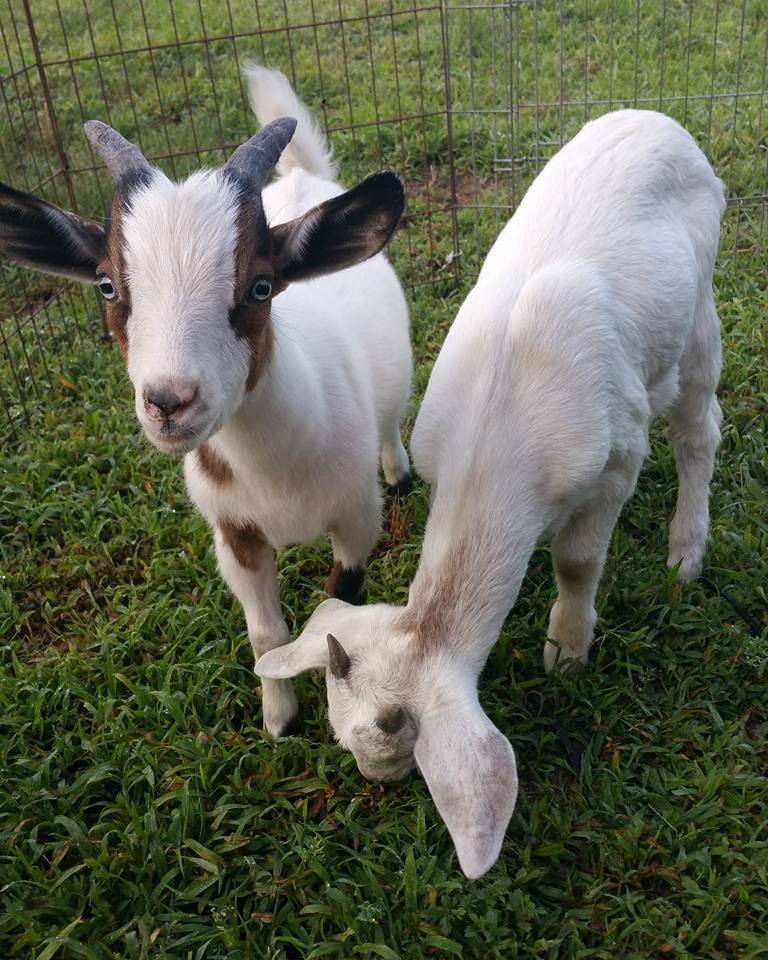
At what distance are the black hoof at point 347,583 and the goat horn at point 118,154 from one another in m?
1.54

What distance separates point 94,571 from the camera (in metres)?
4.03

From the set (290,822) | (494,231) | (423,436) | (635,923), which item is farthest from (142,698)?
(494,231)

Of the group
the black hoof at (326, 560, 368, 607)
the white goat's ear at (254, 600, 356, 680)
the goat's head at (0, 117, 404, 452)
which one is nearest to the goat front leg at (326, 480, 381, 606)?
the black hoof at (326, 560, 368, 607)

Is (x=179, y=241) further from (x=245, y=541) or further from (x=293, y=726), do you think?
(x=293, y=726)

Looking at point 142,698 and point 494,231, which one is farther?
point 494,231

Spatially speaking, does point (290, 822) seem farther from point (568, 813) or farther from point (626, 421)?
point (626, 421)

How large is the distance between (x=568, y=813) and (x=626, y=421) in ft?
4.07

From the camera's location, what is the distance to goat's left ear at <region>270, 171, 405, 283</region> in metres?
2.49

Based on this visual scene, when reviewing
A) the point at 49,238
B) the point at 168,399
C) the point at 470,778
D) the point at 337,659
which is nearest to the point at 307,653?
the point at 337,659

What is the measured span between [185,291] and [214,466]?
0.80 m

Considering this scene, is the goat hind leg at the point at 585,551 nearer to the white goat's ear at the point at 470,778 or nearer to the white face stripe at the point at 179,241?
the white goat's ear at the point at 470,778

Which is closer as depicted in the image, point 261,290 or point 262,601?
point 261,290

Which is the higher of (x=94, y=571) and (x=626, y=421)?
(x=626, y=421)

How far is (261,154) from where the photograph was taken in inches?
103
